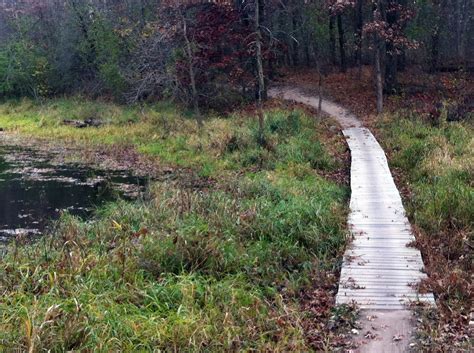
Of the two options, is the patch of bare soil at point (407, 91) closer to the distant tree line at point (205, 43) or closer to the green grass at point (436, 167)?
the distant tree line at point (205, 43)

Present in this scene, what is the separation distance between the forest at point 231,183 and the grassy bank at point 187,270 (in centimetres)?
3

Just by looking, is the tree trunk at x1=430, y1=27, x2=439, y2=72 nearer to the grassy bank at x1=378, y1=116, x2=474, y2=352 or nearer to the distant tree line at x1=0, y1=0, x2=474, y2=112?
the distant tree line at x1=0, y1=0, x2=474, y2=112

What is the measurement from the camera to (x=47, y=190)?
15836 millimetres

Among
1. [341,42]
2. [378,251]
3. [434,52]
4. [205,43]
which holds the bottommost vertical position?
[378,251]

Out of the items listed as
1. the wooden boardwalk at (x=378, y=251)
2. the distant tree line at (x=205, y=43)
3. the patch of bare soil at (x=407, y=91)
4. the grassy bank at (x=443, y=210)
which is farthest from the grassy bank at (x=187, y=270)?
the distant tree line at (x=205, y=43)

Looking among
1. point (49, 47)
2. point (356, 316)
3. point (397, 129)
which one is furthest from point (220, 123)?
point (49, 47)

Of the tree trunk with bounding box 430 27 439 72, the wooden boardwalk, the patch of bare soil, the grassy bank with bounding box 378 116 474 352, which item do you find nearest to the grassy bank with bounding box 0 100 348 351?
the wooden boardwalk

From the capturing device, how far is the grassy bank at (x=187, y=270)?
6.09 m

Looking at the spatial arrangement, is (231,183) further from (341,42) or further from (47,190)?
(341,42)

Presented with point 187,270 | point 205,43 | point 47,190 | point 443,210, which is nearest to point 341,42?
point 205,43

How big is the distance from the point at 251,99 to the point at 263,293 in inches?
791

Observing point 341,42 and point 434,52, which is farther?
point 341,42

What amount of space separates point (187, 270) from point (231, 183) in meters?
5.60

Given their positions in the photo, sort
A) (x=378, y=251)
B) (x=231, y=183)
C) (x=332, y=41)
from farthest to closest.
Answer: (x=332, y=41) → (x=231, y=183) → (x=378, y=251)
